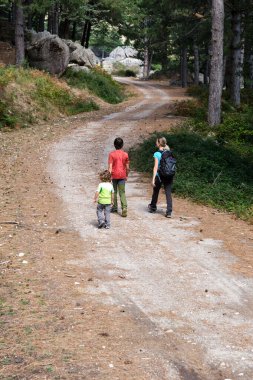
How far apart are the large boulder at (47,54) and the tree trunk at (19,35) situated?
8.76ft

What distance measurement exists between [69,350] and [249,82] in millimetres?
44982

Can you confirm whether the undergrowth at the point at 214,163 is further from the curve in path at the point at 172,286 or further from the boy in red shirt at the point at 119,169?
the boy in red shirt at the point at 119,169

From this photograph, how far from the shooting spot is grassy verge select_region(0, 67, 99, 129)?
25.1 m

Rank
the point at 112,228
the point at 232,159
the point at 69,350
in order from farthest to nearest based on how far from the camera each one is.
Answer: the point at 232,159 < the point at 112,228 < the point at 69,350

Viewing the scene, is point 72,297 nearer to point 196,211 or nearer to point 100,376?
point 100,376

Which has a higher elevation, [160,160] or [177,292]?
[160,160]

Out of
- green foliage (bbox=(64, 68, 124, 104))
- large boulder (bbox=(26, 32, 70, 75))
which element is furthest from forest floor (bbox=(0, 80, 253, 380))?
green foliage (bbox=(64, 68, 124, 104))

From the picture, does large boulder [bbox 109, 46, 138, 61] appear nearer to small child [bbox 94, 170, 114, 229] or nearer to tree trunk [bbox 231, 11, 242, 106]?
tree trunk [bbox 231, 11, 242, 106]

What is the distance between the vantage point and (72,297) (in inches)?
296

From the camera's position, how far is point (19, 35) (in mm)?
30094

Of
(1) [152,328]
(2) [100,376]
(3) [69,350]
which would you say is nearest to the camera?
(2) [100,376]

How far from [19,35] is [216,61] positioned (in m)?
13.4

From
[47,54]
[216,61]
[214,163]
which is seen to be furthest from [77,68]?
[214,163]

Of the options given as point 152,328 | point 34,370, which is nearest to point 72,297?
point 152,328
